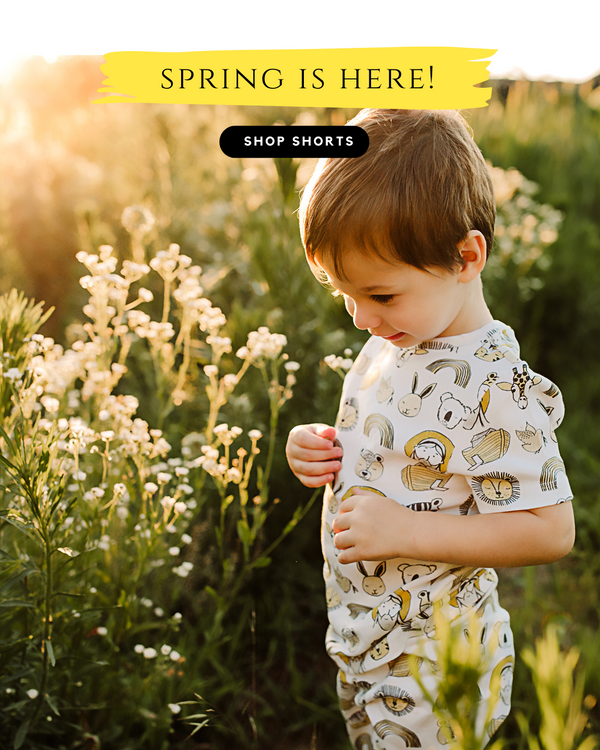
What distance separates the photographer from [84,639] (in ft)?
5.14

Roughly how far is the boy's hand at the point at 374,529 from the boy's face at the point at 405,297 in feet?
1.15

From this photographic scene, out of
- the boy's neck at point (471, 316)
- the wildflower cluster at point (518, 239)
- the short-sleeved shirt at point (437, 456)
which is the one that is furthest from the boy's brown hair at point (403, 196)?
the wildflower cluster at point (518, 239)

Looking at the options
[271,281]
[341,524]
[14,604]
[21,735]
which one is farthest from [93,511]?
[271,281]

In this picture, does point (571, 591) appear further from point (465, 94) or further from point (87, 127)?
point (87, 127)

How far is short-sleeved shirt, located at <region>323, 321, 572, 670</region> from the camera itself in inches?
44.6

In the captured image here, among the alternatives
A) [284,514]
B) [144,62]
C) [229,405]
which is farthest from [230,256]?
[144,62]

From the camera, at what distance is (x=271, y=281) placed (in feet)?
7.63

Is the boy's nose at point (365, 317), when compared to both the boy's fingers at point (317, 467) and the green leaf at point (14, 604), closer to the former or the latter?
the boy's fingers at point (317, 467)

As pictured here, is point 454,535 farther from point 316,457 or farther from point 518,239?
point 518,239

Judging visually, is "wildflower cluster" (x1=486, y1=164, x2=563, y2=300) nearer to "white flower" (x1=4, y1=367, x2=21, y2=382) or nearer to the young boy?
the young boy

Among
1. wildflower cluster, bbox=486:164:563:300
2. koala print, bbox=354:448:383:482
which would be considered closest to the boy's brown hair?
koala print, bbox=354:448:383:482

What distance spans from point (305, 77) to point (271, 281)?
1.02 m

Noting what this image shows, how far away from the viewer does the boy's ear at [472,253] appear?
1152 mm

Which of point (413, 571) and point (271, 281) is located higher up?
point (271, 281)
